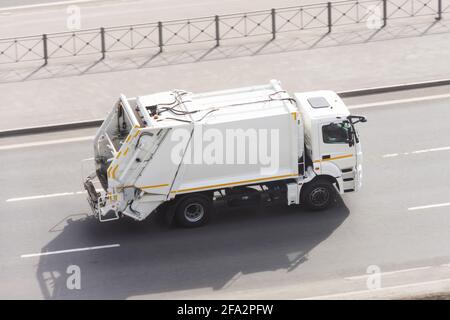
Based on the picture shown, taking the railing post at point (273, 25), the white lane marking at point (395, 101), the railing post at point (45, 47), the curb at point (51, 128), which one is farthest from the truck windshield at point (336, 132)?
the railing post at point (45, 47)

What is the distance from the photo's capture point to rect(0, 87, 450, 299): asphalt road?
21.6 m

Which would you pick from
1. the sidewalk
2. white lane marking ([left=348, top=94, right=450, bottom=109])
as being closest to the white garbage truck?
white lane marking ([left=348, top=94, right=450, bottom=109])

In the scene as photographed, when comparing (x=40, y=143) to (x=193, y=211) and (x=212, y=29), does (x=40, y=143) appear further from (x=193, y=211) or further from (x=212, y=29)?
(x=212, y=29)

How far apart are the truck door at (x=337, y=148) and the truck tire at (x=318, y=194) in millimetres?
349

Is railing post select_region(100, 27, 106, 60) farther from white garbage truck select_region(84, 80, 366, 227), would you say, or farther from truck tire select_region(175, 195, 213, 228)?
truck tire select_region(175, 195, 213, 228)

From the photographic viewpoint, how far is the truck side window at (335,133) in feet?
77.0

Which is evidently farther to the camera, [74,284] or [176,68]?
[176,68]

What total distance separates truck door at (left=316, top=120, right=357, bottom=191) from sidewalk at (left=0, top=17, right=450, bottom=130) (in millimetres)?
7109

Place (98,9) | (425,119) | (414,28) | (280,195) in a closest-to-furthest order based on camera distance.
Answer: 1. (280,195)
2. (425,119)
3. (414,28)
4. (98,9)

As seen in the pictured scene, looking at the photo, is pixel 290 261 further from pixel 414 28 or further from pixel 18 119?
pixel 414 28

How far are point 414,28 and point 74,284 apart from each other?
17510mm

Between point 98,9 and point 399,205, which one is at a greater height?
point 98,9
